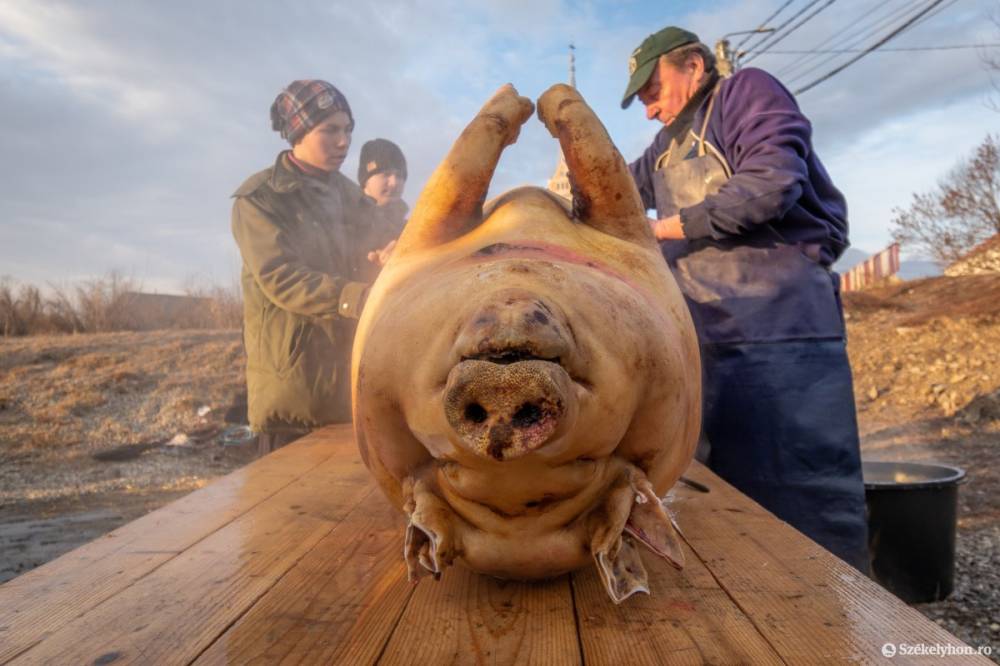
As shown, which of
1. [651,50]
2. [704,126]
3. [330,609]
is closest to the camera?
[330,609]

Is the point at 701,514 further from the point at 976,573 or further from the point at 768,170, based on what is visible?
the point at 976,573

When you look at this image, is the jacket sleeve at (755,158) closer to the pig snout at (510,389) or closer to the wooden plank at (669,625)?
the wooden plank at (669,625)

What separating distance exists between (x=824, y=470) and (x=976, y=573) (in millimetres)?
1841

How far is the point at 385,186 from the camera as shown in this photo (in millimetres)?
4828

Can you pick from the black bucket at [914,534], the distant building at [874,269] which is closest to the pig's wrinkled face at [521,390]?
the black bucket at [914,534]

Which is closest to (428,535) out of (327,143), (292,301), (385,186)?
(292,301)

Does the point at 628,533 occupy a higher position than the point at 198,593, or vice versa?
the point at 628,533

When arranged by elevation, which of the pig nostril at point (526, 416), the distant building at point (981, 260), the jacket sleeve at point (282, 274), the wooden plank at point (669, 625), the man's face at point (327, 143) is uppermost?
the man's face at point (327, 143)

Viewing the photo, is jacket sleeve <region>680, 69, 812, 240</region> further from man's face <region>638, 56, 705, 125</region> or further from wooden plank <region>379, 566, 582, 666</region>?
wooden plank <region>379, 566, 582, 666</region>

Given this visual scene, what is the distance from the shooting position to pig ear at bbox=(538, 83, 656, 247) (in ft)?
5.98

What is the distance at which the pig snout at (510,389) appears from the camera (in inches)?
39.3

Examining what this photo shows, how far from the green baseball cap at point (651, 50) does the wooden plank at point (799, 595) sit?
1.84m

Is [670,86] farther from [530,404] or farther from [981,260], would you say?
[981,260]

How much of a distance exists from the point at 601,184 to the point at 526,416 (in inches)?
38.2
